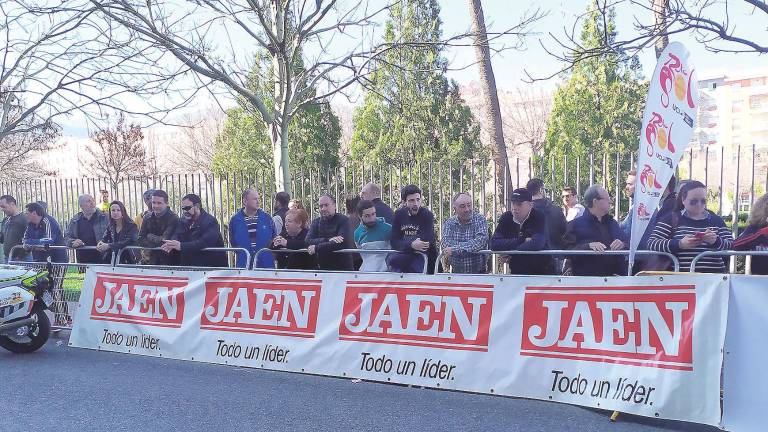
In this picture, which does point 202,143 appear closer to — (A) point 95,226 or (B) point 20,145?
(B) point 20,145

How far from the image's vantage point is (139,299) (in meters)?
7.79

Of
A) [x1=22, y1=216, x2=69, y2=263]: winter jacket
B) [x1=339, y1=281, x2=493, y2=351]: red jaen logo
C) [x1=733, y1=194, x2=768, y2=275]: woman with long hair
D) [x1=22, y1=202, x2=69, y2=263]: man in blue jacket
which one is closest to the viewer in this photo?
[x1=339, y1=281, x2=493, y2=351]: red jaen logo

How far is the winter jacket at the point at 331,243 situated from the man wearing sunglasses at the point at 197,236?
126cm

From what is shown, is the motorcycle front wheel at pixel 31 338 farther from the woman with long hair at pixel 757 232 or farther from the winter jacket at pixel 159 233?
the woman with long hair at pixel 757 232

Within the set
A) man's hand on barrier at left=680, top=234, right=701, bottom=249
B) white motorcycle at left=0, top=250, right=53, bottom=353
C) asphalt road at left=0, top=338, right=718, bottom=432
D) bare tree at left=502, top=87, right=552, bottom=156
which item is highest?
bare tree at left=502, top=87, right=552, bottom=156

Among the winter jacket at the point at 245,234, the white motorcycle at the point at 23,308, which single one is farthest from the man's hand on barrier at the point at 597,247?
the white motorcycle at the point at 23,308

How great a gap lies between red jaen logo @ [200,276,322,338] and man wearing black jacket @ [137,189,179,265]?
159cm

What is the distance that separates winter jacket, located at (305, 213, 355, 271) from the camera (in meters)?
7.60

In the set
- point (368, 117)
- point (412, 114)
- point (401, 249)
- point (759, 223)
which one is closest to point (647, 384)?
point (759, 223)

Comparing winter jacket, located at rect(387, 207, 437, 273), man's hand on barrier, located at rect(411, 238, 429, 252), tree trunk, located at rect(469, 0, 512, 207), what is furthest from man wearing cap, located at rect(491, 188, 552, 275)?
tree trunk, located at rect(469, 0, 512, 207)

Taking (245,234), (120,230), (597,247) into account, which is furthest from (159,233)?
(597,247)

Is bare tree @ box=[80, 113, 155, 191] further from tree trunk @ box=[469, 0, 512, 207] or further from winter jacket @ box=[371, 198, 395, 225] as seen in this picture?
winter jacket @ box=[371, 198, 395, 225]

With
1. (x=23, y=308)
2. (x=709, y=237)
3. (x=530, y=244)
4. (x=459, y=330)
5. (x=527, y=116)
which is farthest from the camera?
(x=527, y=116)

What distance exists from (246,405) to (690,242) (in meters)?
3.88
